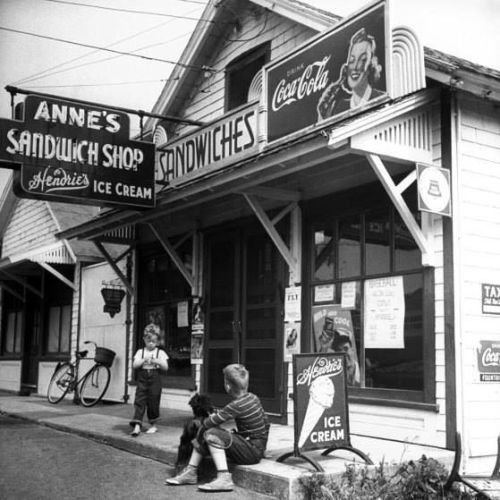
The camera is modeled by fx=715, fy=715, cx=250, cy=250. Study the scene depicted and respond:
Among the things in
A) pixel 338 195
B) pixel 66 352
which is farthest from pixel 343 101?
pixel 66 352

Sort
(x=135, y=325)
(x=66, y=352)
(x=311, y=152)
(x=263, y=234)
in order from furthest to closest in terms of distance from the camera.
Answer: (x=66, y=352)
(x=135, y=325)
(x=263, y=234)
(x=311, y=152)

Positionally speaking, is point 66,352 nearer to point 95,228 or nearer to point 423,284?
point 95,228

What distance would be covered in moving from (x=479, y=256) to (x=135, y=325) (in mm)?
7398

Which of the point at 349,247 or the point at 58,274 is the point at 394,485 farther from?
the point at 58,274

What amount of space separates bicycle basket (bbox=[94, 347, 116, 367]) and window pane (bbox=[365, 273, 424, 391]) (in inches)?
264

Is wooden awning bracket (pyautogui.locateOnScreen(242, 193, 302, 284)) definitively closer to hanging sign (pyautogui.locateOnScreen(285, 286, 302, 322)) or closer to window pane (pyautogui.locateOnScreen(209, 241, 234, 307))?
hanging sign (pyautogui.locateOnScreen(285, 286, 302, 322))

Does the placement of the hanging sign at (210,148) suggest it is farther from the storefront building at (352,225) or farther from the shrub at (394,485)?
the shrub at (394,485)

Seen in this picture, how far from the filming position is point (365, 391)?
8.02 meters

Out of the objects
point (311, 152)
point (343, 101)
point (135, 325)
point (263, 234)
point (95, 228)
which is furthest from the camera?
point (135, 325)

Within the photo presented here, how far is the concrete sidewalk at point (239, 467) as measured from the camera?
602 cm

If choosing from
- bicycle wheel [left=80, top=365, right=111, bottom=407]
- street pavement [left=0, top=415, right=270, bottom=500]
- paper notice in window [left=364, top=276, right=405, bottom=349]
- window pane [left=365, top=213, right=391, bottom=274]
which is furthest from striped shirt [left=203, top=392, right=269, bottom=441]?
bicycle wheel [left=80, top=365, right=111, bottom=407]

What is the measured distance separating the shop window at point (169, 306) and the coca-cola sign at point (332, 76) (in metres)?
3.74

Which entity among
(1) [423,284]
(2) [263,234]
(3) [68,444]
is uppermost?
(2) [263,234]

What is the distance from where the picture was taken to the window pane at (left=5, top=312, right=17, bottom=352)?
19.1 metres
